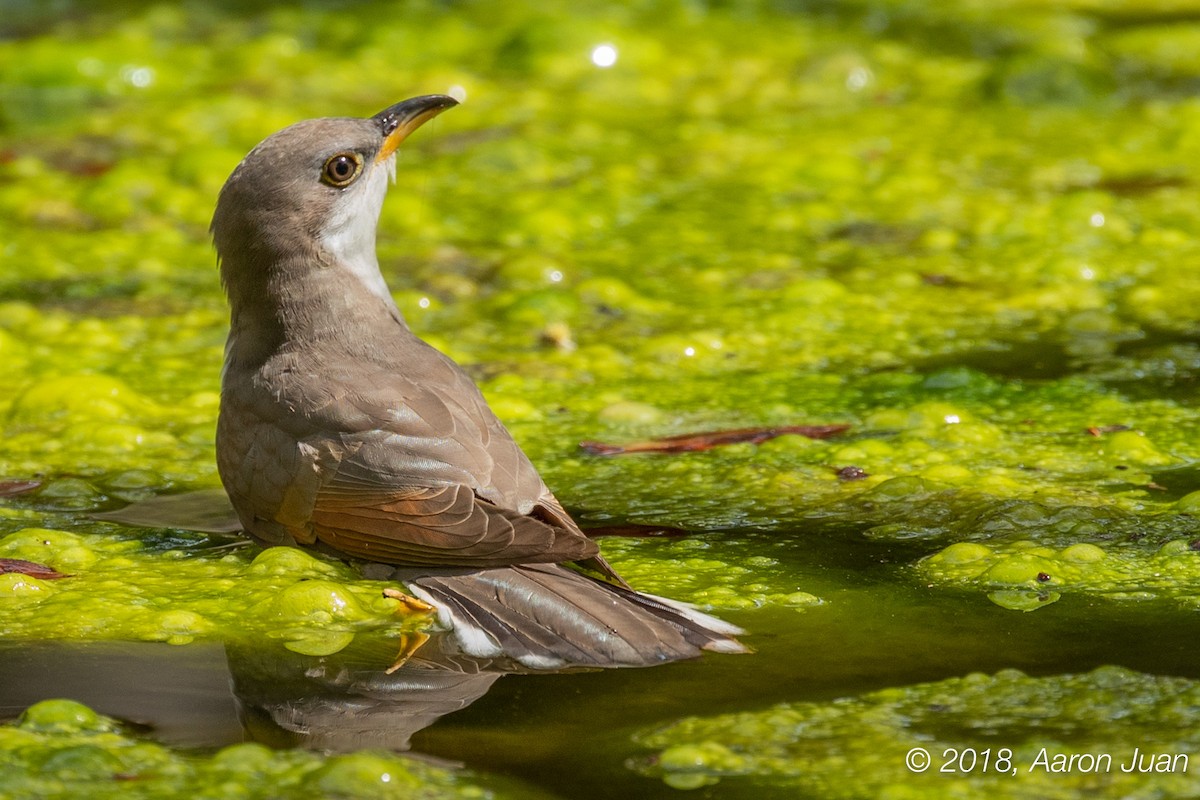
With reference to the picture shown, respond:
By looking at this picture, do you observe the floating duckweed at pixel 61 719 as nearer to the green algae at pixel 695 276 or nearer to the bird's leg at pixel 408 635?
the green algae at pixel 695 276

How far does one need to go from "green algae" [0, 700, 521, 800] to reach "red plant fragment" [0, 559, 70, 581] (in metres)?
0.71

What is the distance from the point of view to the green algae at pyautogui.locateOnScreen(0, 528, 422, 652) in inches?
112

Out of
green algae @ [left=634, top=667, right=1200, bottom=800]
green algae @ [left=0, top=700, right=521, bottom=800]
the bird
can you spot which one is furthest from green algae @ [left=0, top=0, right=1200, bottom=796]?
green algae @ [left=0, top=700, right=521, bottom=800]

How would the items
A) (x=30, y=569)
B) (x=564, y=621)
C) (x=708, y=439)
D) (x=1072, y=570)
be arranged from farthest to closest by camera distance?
(x=708, y=439) → (x=30, y=569) → (x=1072, y=570) → (x=564, y=621)

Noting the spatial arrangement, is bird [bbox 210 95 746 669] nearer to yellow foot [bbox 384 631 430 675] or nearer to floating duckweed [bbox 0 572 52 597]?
yellow foot [bbox 384 631 430 675]

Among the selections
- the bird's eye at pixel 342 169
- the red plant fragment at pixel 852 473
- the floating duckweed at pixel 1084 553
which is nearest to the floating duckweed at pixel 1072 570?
the floating duckweed at pixel 1084 553

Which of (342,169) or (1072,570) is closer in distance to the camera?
(1072,570)

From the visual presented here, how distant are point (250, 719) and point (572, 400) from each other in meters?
1.75

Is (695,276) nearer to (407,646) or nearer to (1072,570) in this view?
(1072,570)

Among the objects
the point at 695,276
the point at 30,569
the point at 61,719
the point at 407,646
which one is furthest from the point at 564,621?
the point at 695,276

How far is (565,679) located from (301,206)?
4.75 feet

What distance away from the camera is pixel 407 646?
9.23ft

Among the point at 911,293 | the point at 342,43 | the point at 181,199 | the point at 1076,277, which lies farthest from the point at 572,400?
the point at 342,43

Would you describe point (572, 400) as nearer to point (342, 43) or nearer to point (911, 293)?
point (911, 293)
